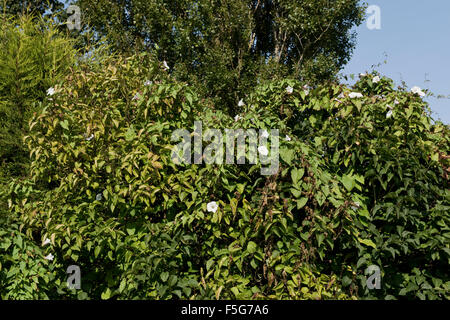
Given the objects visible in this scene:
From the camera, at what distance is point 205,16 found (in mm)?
10734

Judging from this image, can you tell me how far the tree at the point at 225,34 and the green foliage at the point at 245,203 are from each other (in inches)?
283

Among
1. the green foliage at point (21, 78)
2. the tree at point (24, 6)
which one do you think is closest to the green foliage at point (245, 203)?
the green foliage at point (21, 78)

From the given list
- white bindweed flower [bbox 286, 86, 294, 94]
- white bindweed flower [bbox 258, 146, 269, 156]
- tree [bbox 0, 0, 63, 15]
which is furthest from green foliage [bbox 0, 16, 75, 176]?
tree [bbox 0, 0, 63, 15]

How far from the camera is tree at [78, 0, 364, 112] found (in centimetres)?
1059

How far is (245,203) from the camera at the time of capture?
110 inches

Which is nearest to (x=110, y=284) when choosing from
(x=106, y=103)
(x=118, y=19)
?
(x=106, y=103)

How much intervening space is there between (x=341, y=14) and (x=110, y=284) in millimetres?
10024

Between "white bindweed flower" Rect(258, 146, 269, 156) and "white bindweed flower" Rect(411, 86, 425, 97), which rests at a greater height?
"white bindweed flower" Rect(411, 86, 425, 97)

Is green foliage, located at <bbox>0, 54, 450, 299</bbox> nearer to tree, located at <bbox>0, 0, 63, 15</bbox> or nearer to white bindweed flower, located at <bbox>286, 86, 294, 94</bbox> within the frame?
white bindweed flower, located at <bbox>286, 86, 294, 94</bbox>

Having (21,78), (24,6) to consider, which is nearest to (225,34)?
(21,78)

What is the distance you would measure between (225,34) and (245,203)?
8.91 metres

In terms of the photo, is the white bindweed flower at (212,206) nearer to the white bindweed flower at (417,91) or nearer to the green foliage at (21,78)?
the white bindweed flower at (417,91)

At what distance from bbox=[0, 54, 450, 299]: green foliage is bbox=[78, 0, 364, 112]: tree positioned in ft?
23.6

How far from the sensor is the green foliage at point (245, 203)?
2674mm
